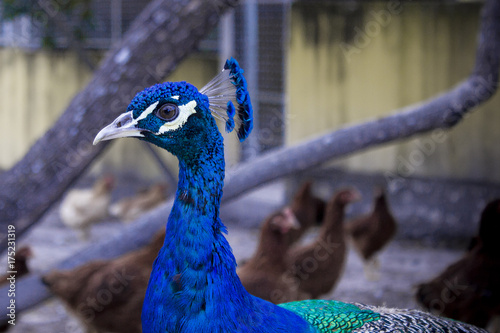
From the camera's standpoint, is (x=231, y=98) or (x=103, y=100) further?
(x=103, y=100)

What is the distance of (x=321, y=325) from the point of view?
2066mm

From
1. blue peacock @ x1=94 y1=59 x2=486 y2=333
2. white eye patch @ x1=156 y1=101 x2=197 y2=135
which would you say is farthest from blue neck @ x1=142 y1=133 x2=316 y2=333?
white eye patch @ x1=156 y1=101 x2=197 y2=135

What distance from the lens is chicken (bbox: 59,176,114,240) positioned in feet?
21.7

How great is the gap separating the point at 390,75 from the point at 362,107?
18.3 inches

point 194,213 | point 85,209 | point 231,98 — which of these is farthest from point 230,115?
point 85,209

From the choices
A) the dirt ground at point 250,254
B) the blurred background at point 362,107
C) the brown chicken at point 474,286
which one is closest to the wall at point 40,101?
the blurred background at point 362,107

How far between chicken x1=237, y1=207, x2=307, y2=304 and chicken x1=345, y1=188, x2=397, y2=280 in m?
1.45

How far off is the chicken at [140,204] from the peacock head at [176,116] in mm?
4928

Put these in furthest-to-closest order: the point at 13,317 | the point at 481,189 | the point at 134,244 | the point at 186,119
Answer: the point at 481,189 < the point at 134,244 < the point at 13,317 < the point at 186,119

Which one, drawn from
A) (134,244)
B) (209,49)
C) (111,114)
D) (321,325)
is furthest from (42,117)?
(321,325)

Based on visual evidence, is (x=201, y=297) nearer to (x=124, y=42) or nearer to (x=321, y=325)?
(x=321, y=325)

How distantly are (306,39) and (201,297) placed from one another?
5.49m

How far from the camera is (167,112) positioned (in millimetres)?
1762

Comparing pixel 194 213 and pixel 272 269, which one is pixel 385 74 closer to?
pixel 272 269
